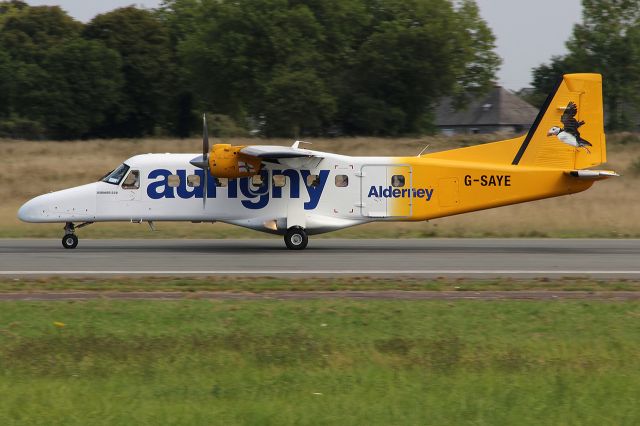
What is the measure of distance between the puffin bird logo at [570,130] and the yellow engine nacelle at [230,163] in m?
7.27

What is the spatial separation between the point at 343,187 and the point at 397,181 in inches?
52.1

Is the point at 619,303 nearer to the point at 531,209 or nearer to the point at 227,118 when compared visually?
the point at 531,209

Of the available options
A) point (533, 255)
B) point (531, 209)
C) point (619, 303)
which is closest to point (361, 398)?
point (619, 303)

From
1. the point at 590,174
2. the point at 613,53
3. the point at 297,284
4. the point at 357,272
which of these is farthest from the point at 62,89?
the point at 297,284

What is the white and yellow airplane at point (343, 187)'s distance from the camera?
2256 centimetres

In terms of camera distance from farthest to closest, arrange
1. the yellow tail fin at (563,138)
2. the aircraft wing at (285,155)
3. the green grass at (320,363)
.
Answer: the yellow tail fin at (563,138)
the aircraft wing at (285,155)
the green grass at (320,363)

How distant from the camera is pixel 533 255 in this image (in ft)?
70.9

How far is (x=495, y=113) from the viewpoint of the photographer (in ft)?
284

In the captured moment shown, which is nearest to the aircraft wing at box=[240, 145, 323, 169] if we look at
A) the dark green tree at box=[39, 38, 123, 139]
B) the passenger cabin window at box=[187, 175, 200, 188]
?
the passenger cabin window at box=[187, 175, 200, 188]

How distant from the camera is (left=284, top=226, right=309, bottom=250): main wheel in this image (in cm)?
2286

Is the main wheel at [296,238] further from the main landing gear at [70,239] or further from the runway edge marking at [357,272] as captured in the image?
the main landing gear at [70,239]

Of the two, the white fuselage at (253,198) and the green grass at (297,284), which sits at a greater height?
the white fuselage at (253,198)

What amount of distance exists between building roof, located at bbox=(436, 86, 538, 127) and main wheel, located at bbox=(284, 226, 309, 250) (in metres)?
62.5

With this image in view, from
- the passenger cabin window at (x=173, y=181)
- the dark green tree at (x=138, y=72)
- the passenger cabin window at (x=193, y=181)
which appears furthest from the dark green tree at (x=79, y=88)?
the passenger cabin window at (x=193, y=181)
